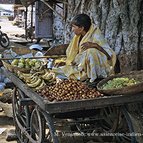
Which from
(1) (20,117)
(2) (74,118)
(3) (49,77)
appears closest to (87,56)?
(3) (49,77)

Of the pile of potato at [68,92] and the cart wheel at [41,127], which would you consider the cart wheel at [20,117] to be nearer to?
the cart wheel at [41,127]

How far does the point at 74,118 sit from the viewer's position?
4.66 meters

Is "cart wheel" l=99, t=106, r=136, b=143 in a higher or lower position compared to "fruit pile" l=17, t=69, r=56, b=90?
lower

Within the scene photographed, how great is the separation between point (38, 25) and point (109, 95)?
1228 centimetres

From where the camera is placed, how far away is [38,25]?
51.7 feet

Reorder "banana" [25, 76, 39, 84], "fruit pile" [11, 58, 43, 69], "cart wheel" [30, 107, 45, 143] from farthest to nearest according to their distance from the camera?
"fruit pile" [11, 58, 43, 69] < "banana" [25, 76, 39, 84] < "cart wheel" [30, 107, 45, 143]

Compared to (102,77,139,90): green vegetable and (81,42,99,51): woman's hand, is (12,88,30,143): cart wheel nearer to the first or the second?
(81,42,99,51): woman's hand

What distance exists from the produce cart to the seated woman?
1.53ft

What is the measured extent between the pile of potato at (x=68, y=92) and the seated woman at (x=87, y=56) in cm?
37

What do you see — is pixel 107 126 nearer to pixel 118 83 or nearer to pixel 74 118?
pixel 74 118

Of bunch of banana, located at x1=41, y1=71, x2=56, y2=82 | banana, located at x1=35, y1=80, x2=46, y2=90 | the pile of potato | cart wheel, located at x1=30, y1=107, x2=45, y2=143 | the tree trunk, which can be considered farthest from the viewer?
the tree trunk

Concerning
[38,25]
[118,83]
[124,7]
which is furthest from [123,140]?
[38,25]

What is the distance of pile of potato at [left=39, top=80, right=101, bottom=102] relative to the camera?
12.1 feet

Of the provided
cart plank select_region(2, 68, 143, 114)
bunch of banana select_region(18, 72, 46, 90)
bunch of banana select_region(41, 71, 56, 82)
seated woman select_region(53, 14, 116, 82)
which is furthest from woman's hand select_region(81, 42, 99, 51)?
cart plank select_region(2, 68, 143, 114)
